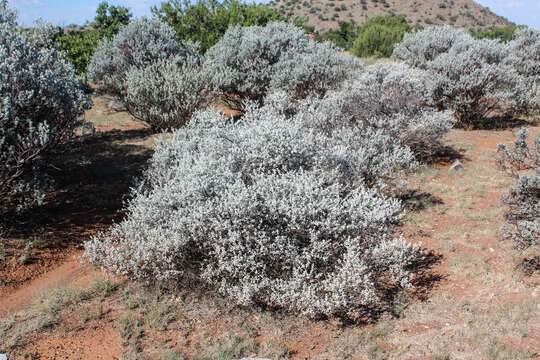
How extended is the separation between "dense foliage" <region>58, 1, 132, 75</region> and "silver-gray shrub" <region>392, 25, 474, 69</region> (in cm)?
1228

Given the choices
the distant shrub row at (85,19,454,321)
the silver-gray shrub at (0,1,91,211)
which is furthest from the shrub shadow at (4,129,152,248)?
the distant shrub row at (85,19,454,321)

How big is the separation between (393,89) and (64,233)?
301 inches

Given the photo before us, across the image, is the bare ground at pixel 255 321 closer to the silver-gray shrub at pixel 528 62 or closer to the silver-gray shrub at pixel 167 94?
the silver-gray shrub at pixel 167 94

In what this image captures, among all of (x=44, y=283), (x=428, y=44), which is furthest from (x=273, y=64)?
(x=44, y=283)

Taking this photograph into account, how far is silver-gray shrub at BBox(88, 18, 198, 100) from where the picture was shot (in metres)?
13.5

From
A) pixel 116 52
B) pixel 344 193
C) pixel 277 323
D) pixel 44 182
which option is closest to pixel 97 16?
pixel 116 52

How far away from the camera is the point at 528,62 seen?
15578mm

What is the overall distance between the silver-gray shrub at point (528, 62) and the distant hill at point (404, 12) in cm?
4221

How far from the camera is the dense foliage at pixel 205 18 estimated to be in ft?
63.0

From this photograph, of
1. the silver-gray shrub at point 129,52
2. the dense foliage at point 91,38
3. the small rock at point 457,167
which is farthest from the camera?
the dense foliage at point 91,38

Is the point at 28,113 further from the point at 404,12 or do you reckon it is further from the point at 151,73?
the point at 404,12

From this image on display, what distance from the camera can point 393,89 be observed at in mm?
9086

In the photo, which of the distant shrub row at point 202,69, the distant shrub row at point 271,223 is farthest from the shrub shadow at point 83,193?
the distant shrub row at point 202,69

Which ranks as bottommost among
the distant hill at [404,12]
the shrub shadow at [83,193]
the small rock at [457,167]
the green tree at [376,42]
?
the shrub shadow at [83,193]
